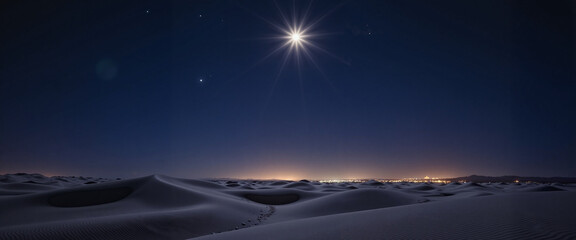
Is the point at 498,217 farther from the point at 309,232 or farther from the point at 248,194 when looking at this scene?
the point at 248,194

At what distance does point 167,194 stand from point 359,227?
223 inches

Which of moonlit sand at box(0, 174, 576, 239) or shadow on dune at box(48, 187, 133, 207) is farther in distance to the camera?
shadow on dune at box(48, 187, 133, 207)

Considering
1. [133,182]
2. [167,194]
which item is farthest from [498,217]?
[133,182]

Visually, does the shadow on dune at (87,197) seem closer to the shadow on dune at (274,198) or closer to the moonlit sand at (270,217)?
the moonlit sand at (270,217)

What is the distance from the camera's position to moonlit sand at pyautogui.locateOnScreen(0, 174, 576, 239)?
2.50 meters

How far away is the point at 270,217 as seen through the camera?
19.4ft

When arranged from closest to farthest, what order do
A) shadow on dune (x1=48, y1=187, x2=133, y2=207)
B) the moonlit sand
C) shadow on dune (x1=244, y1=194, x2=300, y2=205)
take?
the moonlit sand, shadow on dune (x1=48, y1=187, x2=133, y2=207), shadow on dune (x1=244, y1=194, x2=300, y2=205)

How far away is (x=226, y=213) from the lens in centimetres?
562

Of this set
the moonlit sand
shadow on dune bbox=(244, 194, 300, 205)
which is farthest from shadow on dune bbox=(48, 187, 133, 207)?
shadow on dune bbox=(244, 194, 300, 205)

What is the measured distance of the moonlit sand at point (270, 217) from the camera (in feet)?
8.19

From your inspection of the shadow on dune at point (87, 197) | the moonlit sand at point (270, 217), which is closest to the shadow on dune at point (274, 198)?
the moonlit sand at point (270, 217)

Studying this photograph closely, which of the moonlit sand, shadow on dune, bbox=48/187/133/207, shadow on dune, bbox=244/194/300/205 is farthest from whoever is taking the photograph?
shadow on dune, bbox=244/194/300/205

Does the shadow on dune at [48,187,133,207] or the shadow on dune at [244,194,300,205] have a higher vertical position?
the shadow on dune at [48,187,133,207]

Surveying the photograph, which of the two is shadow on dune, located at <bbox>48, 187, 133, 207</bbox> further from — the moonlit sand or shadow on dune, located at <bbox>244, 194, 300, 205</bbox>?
shadow on dune, located at <bbox>244, 194, 300, 205</bbox>
